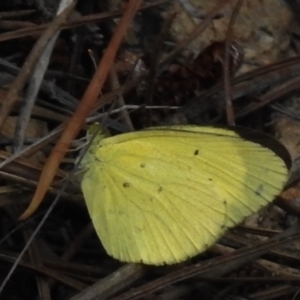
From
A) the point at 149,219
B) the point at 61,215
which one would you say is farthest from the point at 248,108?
the point at 61,215

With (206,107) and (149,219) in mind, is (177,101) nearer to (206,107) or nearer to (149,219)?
(206,107)

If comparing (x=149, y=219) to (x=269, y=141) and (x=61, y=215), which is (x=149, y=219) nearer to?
(x=61, y=215)

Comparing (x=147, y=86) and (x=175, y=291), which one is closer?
(x=175, y=291)

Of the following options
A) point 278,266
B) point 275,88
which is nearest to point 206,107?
point 275,88

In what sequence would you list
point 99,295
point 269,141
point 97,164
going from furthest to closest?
point 97,164
point 269,141
point 99,295

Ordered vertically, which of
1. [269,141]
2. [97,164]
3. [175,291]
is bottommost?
[175,291]

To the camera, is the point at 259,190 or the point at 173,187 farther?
the point at 173,187

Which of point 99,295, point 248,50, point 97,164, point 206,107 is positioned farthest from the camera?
point 248,50

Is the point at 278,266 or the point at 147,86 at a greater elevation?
the point at 147,86
